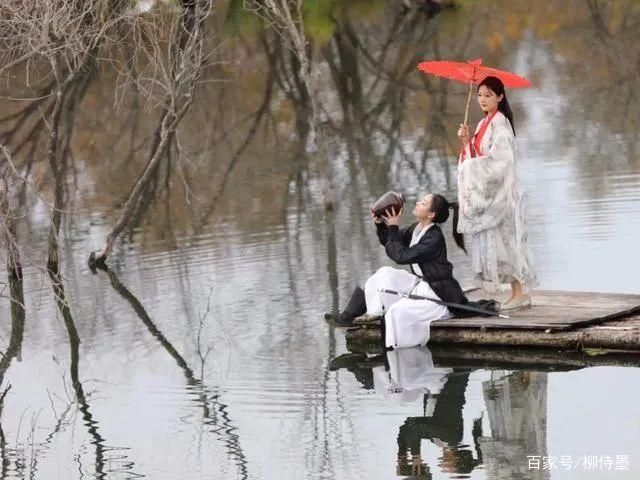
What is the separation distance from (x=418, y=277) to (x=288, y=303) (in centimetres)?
190

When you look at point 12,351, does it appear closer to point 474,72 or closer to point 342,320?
point 342,320

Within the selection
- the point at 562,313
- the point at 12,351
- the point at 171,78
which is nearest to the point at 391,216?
the point at 562,313

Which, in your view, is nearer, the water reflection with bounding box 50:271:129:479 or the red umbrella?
the water reflection with bounding box 50:271:129:479

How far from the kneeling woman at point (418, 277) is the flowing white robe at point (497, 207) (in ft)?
0.55

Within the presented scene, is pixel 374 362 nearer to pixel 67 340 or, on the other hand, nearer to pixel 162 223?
pixel 67 340

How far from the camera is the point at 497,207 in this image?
11117 millimetres

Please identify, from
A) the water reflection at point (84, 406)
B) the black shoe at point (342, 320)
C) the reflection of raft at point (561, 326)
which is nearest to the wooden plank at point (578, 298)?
the reflection of raft at point (561, 326)

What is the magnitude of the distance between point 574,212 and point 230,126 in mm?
9431

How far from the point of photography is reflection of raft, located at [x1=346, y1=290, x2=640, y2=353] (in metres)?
10.3

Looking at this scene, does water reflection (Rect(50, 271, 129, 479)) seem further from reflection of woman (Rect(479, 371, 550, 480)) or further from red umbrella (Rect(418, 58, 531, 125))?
red umbrella (Rect(418, 58, 531, 125))

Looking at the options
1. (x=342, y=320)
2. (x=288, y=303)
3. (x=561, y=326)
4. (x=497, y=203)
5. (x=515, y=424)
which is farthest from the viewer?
(x=288, y=303)

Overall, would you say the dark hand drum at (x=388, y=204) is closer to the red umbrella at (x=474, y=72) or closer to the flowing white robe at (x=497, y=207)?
the flowing white robe at (x=497, y=207)

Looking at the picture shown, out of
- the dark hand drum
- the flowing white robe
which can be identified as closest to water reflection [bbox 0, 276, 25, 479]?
the dark hand drum

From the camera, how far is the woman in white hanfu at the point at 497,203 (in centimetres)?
1103
